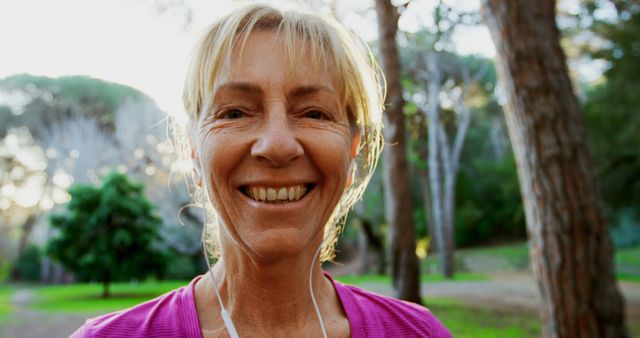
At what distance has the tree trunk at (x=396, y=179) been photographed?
32.9ft

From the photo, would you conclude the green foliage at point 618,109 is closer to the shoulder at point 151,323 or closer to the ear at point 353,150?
the ear at point 353,150

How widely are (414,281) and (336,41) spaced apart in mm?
9629

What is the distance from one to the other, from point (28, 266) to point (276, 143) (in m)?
33.3

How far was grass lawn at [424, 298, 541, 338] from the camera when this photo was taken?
9.13 m

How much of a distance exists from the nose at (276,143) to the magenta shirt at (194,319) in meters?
0.48

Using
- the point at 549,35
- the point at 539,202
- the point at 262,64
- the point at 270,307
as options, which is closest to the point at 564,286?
the point at 539,202

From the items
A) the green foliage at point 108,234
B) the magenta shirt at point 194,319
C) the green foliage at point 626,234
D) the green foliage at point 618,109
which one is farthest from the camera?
the green foliage at point 626,234

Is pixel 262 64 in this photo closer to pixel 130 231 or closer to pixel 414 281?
pixel 414 281

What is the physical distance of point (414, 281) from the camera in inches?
416

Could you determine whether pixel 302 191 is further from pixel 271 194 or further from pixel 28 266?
pixel 28 266

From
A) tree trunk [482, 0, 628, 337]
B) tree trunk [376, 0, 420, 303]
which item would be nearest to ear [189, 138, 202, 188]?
tree trunk [482, 0, 628, 337]

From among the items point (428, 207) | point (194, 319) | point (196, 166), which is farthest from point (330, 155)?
point (428, 207)

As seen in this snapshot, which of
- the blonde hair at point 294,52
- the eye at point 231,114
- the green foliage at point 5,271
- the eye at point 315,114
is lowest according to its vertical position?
the green foliage at point 5,271

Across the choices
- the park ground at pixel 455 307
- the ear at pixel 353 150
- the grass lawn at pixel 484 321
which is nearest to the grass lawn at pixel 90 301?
the park ground at pixel 455 307
